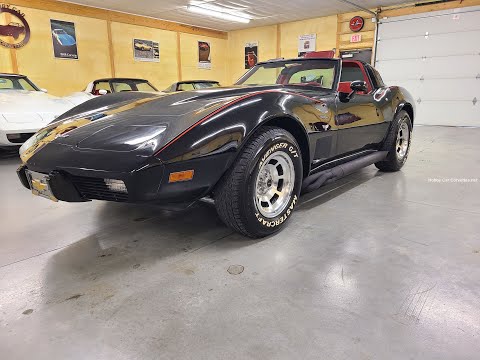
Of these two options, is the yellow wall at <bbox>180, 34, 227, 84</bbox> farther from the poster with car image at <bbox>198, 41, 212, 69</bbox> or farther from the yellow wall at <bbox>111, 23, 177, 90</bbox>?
the yellow wall at <bbox>111, 23, 177, 90</bbox>

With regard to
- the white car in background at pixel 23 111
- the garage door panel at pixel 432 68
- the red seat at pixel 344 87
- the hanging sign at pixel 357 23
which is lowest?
the white car in background at pixel 23 111

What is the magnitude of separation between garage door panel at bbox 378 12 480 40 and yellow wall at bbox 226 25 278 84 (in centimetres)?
420

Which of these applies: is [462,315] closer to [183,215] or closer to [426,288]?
[426,288]

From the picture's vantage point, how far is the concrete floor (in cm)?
125

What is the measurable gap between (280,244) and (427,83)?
Answer: 9.78 meters

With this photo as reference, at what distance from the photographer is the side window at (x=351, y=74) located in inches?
122

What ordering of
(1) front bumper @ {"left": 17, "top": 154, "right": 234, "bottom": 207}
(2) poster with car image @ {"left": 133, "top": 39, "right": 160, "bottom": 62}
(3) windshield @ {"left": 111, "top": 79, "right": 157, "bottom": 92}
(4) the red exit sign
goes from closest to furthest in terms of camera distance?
(1) front bumper @ {"left": 17, "top": 154, "right": 234, "bottom": 207} → (3) windshield @ {"left": 111, "top": 79, "right": 157, "bottom": 92} → (4) the red exit sign → (2) poster with car image @ {"left": 133, "top": 39, "right": 160, "bottom": 62}

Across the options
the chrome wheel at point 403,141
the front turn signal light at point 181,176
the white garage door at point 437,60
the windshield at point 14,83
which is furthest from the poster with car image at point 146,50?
the front turn signal light at point 181,176

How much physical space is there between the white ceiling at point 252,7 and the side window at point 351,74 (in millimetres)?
7117

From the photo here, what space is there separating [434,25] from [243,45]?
708cm

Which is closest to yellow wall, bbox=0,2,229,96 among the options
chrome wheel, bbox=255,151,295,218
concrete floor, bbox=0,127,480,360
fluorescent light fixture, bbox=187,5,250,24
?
fluorescent light fixture, bbox=187,5,250,24

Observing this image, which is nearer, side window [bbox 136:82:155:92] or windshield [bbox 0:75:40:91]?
windshield [bbox 0:75:40:91]

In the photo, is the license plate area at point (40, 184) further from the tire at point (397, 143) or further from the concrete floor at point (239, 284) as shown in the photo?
the tire at point (397, 143)

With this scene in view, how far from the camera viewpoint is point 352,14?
11.0 meters
